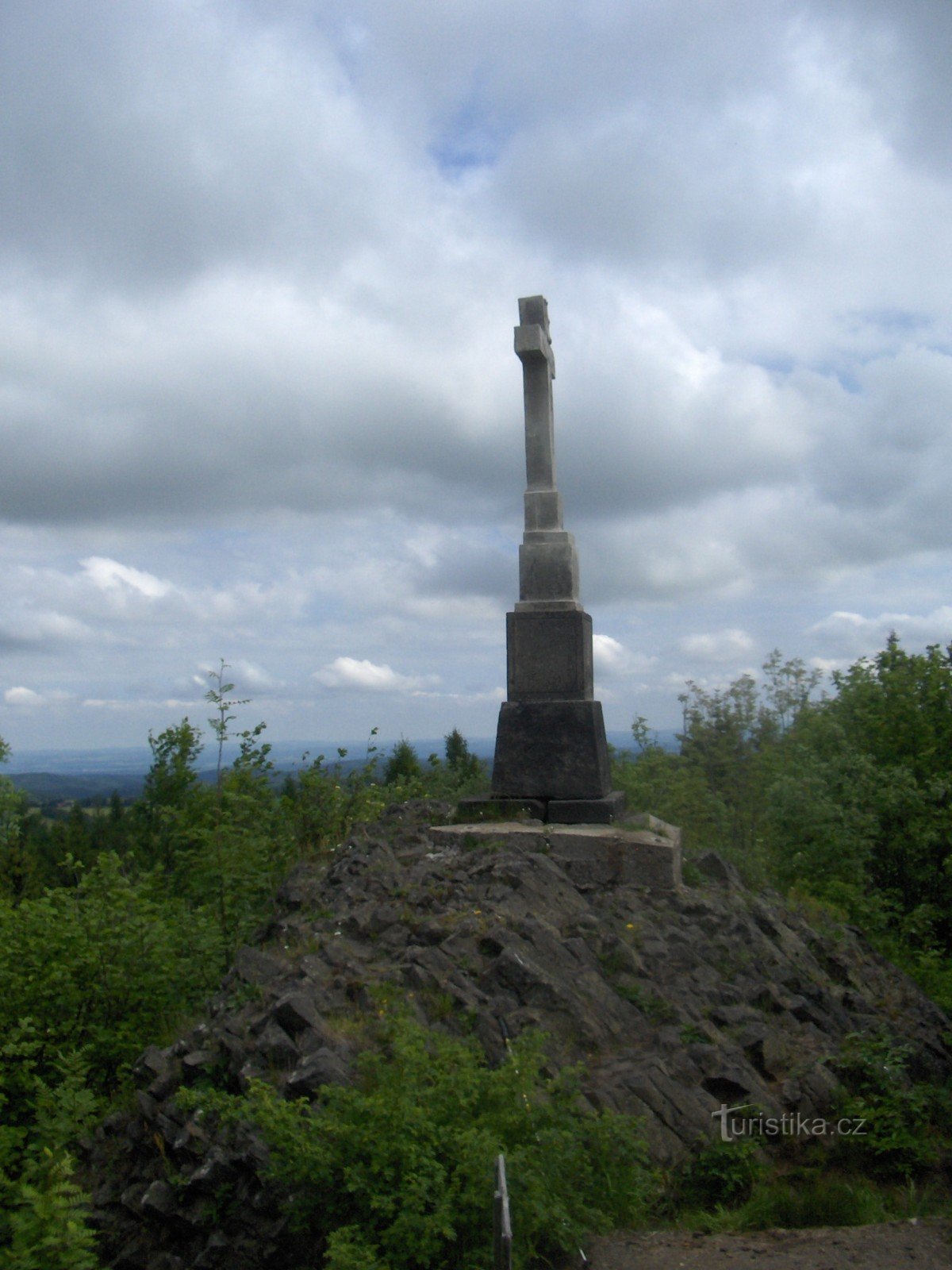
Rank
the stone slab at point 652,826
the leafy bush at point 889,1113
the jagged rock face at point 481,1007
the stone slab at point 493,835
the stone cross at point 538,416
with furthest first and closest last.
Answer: the stone cross at point 538,416
the stone slab at point 652,826
the stone slab at point 493,835
the leafy bush at point 889,1113
the jagged rock face at point 481,1007

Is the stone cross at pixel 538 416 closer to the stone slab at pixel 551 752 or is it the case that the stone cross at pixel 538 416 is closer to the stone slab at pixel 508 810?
the stone slab at pixel 551 752

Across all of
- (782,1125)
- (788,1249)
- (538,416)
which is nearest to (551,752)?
(538,416)

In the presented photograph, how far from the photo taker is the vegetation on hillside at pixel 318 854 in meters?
4.29

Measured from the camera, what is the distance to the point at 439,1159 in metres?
3.85

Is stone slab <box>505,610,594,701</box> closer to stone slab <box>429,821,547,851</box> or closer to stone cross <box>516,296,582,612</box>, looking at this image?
stone cross <box>516,296,582,612</box>

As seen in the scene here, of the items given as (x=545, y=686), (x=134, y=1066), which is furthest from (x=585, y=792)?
(x=134, y=1066)

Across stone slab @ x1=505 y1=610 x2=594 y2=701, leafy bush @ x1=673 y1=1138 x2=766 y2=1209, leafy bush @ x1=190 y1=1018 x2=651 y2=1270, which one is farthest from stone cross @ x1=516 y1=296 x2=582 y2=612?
leafy bush @ x1=190 y1=1018 x2=651 y2=1270

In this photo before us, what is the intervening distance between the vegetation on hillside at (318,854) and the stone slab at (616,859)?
1.39 m

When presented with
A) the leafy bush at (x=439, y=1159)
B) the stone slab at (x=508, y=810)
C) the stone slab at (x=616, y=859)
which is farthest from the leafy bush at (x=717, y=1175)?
the stone slab at (x=508, y=810)

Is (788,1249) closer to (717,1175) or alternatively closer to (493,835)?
(717,1175)

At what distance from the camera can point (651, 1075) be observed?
18.3 feet

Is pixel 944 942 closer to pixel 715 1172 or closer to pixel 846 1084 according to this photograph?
pixel 846 1084

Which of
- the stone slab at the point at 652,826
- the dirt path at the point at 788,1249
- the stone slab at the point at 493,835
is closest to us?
the dirt path at the point at 788,1249

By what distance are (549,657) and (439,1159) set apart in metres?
5.30
